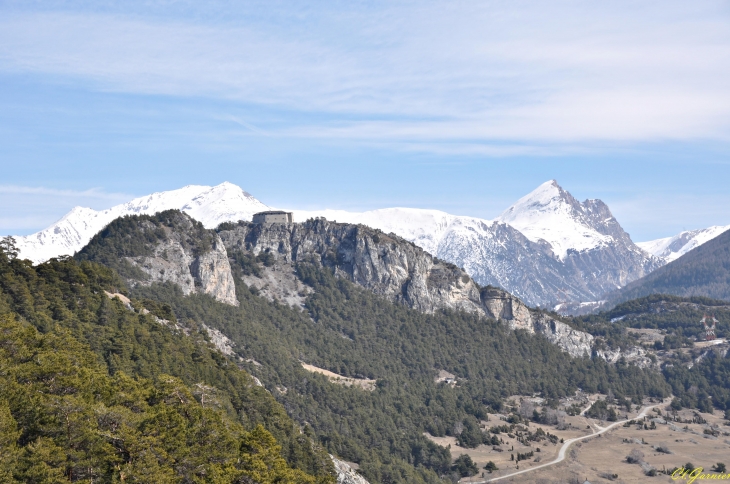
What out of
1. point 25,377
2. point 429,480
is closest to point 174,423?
point 25,377

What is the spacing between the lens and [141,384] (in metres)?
86.6

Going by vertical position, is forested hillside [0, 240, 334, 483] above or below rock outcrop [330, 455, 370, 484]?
above

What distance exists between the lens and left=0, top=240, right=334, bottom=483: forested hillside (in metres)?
63.8

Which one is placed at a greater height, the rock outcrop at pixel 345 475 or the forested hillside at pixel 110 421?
the forested hillside at pixel 110 421

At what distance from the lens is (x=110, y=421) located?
67.8 m

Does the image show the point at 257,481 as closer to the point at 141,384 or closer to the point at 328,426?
the point at 141,384

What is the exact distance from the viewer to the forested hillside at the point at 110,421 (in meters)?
63.8

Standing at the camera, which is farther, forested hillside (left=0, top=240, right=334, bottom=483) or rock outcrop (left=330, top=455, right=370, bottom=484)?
rock outcrop (left=330, top=455, right=370, bottom=484)

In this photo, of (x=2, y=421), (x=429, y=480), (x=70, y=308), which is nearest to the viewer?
(x=2, y=421)

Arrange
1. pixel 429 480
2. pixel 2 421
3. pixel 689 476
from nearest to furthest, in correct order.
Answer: pixel 2 421
pixel 429 480
pixel 689 476

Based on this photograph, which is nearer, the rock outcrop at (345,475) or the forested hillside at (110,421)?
the forested hillside at (110,421)

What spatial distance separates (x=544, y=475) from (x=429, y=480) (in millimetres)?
26507

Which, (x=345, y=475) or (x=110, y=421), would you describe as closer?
(x=110, y=421)

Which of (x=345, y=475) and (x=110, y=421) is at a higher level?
(x=110, y=421)
